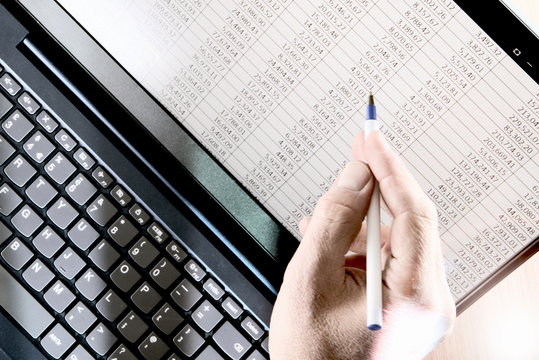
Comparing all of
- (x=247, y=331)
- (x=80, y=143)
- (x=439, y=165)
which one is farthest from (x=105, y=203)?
(x=439, y=165)

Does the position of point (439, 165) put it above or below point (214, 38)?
below

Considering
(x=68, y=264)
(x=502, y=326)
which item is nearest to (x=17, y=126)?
(x=68, y=264)

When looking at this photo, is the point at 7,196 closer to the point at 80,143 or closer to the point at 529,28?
the point at 80,143

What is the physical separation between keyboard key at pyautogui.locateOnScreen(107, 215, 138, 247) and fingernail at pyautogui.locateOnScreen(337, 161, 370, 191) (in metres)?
0.21

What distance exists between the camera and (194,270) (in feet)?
1.64

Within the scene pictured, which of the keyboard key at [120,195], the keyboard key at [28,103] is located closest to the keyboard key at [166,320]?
the keyboard key at [120,195]

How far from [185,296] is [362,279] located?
0.16 metres

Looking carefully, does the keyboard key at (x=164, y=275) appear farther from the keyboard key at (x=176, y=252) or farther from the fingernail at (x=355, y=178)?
the fingernail at (x=355, y=178)

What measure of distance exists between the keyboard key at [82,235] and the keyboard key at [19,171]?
0.06 metres

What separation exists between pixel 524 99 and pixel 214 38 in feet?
0.89

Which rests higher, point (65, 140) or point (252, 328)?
point (65, 140)

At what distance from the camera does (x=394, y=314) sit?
15.7 inches

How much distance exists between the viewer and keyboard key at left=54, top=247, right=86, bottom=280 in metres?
0.49

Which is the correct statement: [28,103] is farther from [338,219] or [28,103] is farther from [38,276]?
[338,219]
